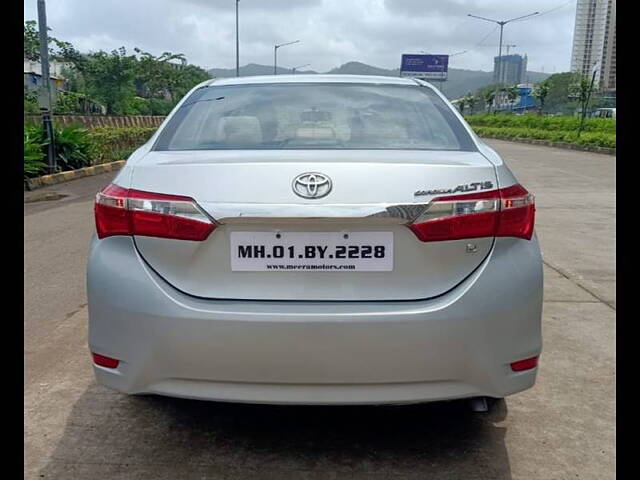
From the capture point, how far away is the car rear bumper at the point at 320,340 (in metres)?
2.11

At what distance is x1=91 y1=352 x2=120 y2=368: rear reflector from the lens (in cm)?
229

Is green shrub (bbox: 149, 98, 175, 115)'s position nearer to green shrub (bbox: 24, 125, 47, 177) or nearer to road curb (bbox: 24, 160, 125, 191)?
road curb (bbox: 24, 160, 125, 191)

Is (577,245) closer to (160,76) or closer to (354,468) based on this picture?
(354,468)

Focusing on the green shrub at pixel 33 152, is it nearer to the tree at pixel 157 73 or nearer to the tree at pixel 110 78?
the tree at pixel 110 78

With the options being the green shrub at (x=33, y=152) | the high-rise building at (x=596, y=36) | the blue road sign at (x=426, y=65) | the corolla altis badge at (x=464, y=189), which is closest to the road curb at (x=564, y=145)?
the high-rise building at (x=596, y=36)

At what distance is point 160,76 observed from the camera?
52969mm

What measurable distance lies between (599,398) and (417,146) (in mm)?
1647

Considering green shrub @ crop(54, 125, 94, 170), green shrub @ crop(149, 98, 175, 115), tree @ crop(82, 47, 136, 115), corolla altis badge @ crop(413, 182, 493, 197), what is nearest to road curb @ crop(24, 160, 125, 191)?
green shrub @ crop(54, 125, 94, 170)

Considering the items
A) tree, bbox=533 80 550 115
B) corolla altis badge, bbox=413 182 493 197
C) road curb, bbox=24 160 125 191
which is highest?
tree, bbox=533 80 550 115

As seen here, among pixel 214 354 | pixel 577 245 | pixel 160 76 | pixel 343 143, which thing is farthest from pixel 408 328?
pixel 160 76

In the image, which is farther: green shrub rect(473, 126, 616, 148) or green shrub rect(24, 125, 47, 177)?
green shrub rect(473, 126, 616, 148)

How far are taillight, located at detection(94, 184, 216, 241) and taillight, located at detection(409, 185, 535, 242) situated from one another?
28.2 inches

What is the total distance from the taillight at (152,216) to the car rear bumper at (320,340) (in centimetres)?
9

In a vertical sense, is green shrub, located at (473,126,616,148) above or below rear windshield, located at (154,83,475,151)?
below
